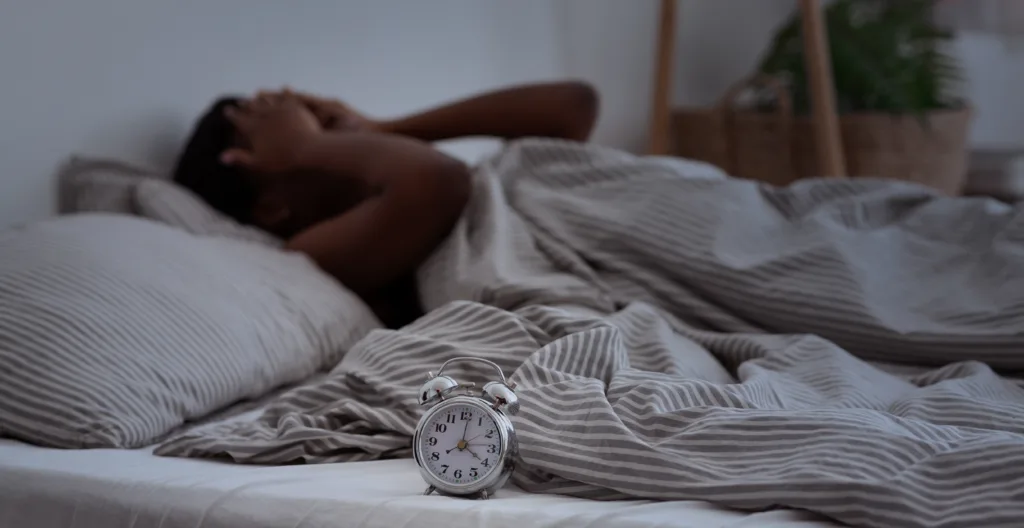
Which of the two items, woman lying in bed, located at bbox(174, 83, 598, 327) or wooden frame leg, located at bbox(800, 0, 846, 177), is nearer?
woman lying in bed, located at bbox(174, 83, 598, 327)

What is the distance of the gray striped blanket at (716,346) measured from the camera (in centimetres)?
74

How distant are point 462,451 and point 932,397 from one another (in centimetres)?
41

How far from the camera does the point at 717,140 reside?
3.02 meters

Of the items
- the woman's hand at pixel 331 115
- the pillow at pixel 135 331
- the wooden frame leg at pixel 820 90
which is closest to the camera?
the pillow at pixel 135 331

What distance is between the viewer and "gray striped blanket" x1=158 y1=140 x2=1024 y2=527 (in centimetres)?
74

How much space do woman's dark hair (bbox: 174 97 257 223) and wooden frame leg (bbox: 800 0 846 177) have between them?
4.78 feet

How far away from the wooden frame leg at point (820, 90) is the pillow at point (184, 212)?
4.87 ft

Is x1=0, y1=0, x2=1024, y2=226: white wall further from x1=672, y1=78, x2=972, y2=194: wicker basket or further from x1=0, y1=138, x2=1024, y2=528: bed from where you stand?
x1=672, y1=78, x2=972, y2=194: wicker basket

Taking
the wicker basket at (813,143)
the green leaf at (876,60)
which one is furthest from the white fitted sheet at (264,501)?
the green leaf at (876,60)

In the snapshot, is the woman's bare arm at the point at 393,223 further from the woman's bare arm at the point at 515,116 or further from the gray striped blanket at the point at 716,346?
the woman's bare arm at the point at 515,116

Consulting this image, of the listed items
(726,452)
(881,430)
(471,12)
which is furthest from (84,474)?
(471,12)

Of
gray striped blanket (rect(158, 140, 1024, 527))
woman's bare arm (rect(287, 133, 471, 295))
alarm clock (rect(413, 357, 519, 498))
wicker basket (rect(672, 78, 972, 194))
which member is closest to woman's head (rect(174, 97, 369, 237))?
woman's bare arm (rect(287, 133, 471, 295))

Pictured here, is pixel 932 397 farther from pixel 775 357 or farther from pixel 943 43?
pixel 943 43

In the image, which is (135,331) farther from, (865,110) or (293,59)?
(865,110)
